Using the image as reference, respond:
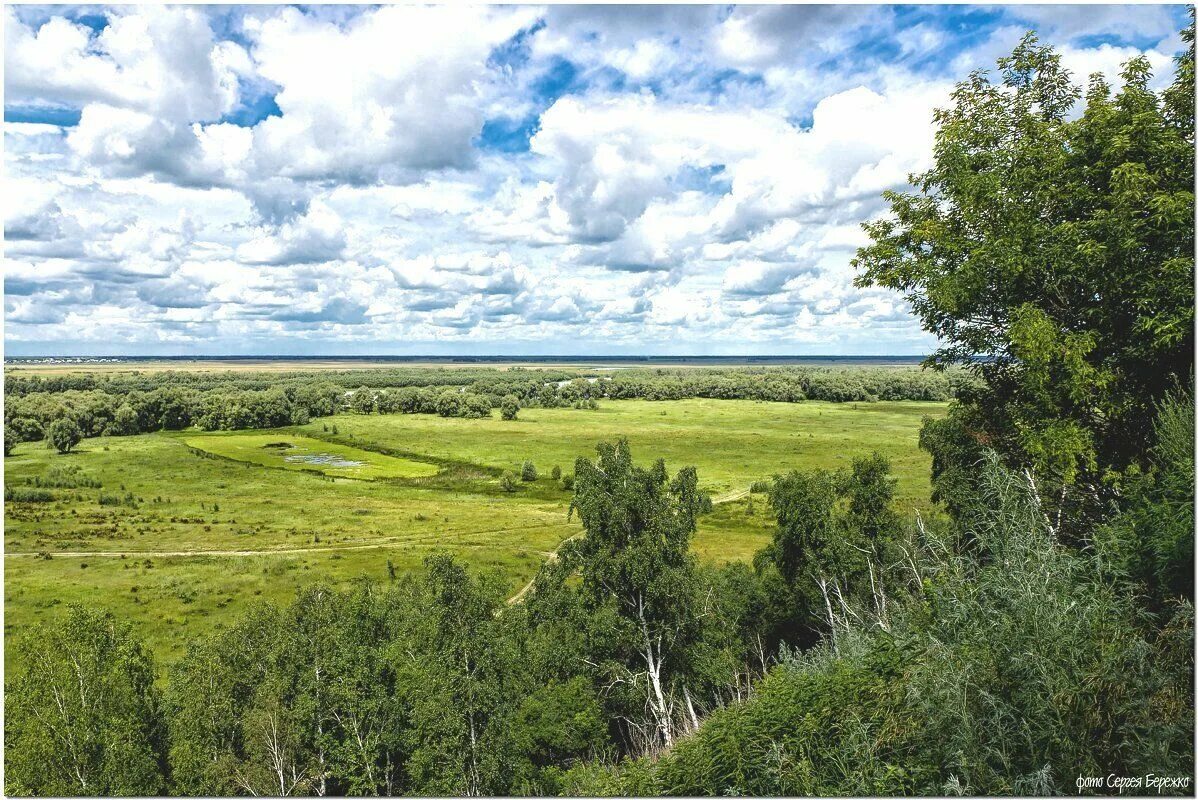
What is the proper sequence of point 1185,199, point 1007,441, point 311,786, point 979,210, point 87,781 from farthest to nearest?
1. point 311,786
2. point 87,781
3. point 1007,441
4. point 979,210
5. point 1185,199

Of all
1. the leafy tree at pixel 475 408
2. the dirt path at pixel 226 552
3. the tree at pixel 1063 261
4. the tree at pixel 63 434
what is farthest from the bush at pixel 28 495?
the tree at pixel 1063 261

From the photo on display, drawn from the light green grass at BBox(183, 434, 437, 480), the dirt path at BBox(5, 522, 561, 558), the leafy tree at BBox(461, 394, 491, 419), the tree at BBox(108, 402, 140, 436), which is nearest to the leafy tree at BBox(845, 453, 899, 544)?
the dirt path at BBox(5, 522, 561, 558)

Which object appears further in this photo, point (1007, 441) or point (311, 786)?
point (311, 786)

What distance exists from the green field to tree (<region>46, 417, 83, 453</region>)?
10.3 feet

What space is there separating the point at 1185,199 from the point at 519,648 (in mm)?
24185

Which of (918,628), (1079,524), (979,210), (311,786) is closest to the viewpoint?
(918,628)

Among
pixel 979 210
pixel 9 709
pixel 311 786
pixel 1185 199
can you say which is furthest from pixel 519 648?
pixel 1185 199

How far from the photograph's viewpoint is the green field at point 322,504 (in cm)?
6181

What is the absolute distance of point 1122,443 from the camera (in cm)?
1288

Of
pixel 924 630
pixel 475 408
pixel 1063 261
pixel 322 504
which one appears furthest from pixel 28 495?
pixel 1063 261

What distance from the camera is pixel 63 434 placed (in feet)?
431

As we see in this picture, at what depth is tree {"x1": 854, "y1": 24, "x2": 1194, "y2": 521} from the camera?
37.1 ft

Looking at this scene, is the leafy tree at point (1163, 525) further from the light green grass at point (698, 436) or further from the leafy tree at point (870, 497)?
the light green grass at point (698, 436)

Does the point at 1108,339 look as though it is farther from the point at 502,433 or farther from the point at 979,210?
the point at 502,433
